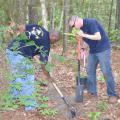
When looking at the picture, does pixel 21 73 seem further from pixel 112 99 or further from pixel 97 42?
pixel 112 99

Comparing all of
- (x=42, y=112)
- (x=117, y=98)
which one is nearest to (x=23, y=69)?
(x=42, y=112)

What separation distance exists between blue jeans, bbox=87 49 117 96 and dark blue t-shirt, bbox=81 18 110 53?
10 cm

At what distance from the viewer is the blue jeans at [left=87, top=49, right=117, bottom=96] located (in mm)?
8031

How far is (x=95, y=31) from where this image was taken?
7.81 metres

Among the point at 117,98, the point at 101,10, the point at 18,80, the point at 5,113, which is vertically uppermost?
the point at 18,80

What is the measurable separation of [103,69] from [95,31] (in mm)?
849

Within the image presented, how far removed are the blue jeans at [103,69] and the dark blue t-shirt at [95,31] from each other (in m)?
0.10

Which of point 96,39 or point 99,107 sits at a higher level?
point 96,39

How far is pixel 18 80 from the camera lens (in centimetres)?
607

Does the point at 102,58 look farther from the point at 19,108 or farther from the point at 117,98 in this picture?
the point at 19,108

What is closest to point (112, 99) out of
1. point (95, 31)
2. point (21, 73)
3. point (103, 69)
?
point (103, 69)

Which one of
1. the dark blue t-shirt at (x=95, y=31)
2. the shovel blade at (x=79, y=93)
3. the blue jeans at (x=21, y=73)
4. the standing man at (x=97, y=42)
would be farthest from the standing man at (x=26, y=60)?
the shovel blade at (x=79, y=93)

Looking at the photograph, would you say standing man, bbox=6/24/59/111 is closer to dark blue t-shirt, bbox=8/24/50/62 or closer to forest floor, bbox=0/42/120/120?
dark blue t-shirt, bbox=8/24/50/62

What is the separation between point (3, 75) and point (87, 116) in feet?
8.94
